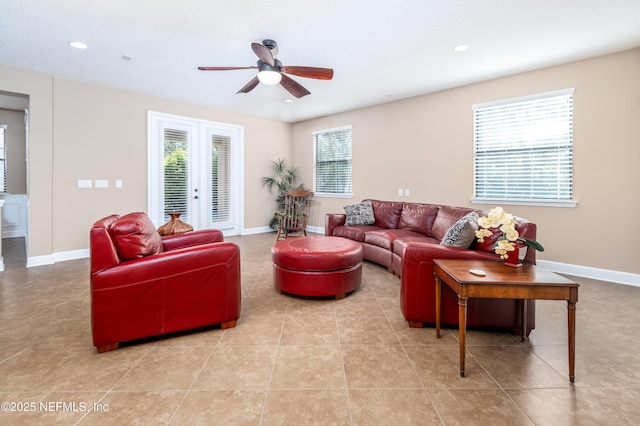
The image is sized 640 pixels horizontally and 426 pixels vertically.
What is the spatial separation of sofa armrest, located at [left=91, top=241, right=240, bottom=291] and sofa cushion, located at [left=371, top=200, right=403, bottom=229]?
3043mm

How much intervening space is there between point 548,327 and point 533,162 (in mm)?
2660

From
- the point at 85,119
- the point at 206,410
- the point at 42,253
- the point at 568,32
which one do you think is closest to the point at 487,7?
the point at 568,32

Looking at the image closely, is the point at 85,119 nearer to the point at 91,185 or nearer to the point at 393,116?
the point at 91,185

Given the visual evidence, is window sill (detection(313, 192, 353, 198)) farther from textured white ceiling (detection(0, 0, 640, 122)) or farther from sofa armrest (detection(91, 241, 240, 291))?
sofa armrest (detection(91, 241, 240, 291))

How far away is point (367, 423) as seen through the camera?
55.0 inches

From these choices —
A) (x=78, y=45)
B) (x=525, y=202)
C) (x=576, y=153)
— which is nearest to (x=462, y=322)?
(x=525, y=202)

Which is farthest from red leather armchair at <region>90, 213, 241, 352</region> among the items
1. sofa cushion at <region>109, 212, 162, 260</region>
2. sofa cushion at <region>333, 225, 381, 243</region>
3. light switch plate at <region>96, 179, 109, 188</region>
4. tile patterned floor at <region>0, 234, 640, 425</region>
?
light switch plate at <region>96, 179, 109, 188</region>

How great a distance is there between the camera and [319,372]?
180 centimetres

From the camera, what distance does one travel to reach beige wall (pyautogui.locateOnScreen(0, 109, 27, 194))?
6.37 meters

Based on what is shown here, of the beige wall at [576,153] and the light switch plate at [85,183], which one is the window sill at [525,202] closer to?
the beige wall at [576,153]

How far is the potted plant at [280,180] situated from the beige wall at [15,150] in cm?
546

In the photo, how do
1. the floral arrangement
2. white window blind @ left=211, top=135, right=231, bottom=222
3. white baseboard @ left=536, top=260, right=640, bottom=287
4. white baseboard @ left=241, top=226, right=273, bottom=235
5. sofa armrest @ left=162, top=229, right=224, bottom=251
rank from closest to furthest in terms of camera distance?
the floral arrangement < sofa armrest @ left=162, top=229, right=224, bottom=251 < white baseboard @ left=536, top=260, right=640, bottom=287 < white window blind @ left=211, top=135, right=231, bottom=222 < white baseboard @ left=241, top=226, right=273, bottom=235

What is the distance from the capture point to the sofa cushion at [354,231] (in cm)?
445

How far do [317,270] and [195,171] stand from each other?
421 cm
